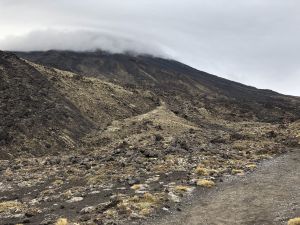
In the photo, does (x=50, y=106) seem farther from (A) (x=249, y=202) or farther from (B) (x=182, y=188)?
(A) (x=249, y=202)

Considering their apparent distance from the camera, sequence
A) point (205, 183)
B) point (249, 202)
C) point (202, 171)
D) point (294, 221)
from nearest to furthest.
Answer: point (294, 221), point (249, 202), point (205, 183), point (202, 171)

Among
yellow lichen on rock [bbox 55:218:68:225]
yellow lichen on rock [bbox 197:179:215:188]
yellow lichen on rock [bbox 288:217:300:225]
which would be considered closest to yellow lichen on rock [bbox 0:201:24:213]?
yellow lichen on rock [bbox 55:218:68:225]

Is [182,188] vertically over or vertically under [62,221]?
over

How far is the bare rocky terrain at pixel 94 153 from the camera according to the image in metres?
28.9

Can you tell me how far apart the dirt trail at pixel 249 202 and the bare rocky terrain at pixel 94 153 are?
1389 mm

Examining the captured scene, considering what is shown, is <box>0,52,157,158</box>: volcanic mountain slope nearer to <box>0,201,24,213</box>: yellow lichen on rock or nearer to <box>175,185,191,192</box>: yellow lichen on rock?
<box>0,201,24,213</box>: yellow lichen on rock

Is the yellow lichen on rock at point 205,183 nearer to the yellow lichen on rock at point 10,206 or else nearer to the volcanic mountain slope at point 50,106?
the yellow lichen on rock at point 10,206

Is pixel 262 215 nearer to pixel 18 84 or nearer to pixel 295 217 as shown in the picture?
pixel 295 217

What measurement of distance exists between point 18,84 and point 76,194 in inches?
2083

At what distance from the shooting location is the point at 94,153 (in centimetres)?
5294

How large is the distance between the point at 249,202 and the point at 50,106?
2076 inches

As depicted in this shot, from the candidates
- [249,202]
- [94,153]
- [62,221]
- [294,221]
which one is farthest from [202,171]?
[94,153]

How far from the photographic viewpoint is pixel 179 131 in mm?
76000

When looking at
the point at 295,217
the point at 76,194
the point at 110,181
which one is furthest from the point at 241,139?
the point at 295,217
